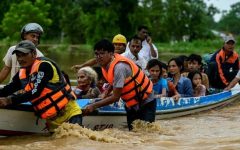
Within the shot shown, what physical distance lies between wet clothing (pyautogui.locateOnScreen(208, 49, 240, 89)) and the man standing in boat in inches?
170

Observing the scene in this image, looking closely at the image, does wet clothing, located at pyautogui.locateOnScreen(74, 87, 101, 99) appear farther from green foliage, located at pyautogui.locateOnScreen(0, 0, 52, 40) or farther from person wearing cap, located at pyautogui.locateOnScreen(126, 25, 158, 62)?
green foliage, located at pyautogui.locateOnScreen(0, 0, 52, 40)

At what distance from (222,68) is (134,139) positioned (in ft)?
16.4

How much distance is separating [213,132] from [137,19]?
3542 cm

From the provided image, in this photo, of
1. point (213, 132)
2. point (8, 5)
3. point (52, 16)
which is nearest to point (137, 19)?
point (52, 16)

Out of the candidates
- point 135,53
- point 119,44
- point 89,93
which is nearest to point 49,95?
point 89,93

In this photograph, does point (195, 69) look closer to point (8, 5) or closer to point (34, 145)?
point (34, 145)

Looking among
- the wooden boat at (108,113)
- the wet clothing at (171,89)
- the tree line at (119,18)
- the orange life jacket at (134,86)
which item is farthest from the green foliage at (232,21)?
the orange life jacket at (134,86)

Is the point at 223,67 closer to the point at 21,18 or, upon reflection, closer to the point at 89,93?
the point at 89,93

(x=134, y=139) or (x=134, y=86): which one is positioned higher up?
(x=134, y=86)

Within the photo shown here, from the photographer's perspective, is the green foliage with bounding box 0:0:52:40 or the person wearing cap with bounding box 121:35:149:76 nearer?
the person wearing cap with bounding box 121:35:149:76

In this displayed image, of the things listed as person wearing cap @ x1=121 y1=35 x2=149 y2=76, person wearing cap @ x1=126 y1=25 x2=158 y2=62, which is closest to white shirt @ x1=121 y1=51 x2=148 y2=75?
person wearing cap @ x1=121 y1=35 x2=149 y2=76

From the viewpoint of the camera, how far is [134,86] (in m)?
6.09

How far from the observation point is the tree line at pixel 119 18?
41.8 meters

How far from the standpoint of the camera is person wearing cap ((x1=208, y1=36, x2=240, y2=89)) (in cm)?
1044
